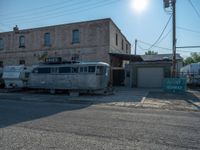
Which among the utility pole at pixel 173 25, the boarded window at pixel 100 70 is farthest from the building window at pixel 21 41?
the utility pole at pixel 173 25

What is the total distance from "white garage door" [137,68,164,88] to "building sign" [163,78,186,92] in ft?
24.4

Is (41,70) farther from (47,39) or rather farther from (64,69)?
(47,39)

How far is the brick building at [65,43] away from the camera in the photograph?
92.6ft

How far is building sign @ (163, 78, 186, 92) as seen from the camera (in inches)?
758

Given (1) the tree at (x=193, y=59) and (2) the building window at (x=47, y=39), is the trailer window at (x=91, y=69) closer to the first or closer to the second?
(2) the building window at (x=47, y=39)

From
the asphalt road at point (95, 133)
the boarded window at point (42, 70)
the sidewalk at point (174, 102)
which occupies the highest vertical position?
the boarded window at point (42, 70)

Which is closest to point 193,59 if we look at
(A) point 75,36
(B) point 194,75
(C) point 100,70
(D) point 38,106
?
(B) point 194,75

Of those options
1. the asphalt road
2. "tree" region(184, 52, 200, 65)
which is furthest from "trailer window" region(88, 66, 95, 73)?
"tree" region(184, 52, 200, 65)

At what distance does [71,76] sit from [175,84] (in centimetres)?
858

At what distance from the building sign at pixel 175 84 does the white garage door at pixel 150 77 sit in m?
7.42

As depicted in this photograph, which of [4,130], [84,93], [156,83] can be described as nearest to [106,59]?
[156,83]

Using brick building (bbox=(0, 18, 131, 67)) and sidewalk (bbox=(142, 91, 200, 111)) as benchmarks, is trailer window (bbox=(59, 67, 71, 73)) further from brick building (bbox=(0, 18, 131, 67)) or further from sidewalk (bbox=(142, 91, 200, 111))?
brick building (bbox=(0, 18, 131, 67))

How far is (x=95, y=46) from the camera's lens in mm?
28547

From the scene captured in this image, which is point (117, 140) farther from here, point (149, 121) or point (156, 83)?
point (156, 83)
